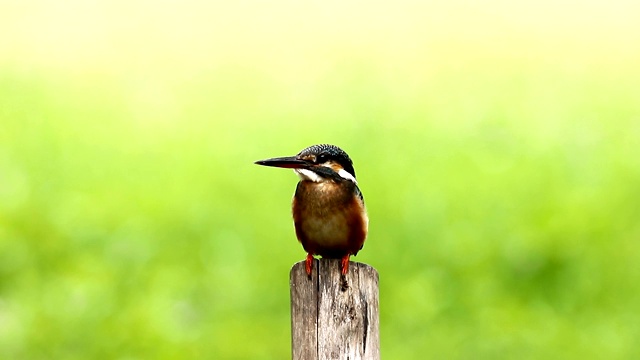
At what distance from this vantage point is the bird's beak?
4.95 meters

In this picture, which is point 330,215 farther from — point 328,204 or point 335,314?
point 335,314

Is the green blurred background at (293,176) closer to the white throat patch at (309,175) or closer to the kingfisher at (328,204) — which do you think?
the kingfisher at (328,204)

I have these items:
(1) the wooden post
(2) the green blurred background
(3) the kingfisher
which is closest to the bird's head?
(3) the kingfisher

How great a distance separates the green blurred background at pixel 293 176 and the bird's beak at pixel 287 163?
388 cm

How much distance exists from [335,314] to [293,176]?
7.05 metres

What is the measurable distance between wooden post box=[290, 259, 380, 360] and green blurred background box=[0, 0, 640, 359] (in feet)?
15.0

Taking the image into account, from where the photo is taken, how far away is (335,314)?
14.1ft

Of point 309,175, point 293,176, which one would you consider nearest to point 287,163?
point 309,175

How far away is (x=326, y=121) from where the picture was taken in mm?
12336

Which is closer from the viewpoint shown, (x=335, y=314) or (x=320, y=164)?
(x=335, y=314)

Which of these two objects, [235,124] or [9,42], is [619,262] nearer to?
[235,124]

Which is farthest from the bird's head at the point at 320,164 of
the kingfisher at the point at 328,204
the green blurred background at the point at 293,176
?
the green blurred background at the point at 293,176

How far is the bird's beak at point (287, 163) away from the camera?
4.95m

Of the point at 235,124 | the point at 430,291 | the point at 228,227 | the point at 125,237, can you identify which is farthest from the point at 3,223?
the point at 430,291
